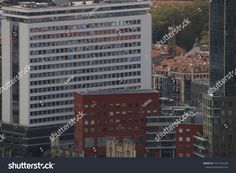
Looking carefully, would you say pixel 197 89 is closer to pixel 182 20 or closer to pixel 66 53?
pixel 66 53

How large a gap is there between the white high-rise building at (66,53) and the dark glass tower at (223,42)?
39.3 ft

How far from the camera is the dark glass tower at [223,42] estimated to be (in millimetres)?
53469

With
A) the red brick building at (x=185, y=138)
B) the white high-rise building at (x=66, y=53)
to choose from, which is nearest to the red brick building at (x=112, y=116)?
the red brick building at (x=185, y=138)

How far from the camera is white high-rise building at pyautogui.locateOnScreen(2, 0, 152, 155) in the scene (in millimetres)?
65500

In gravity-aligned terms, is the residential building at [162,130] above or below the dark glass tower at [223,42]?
below

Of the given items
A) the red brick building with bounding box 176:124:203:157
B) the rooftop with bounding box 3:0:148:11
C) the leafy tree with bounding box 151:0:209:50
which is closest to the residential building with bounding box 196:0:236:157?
the red brick building with bounding box 176:124:203:157

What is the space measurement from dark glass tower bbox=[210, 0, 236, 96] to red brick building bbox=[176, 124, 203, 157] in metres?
2.47

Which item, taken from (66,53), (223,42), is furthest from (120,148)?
(66,53)

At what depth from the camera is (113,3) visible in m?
68.1

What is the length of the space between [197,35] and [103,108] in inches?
1285

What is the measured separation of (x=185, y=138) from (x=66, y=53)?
11741 mm

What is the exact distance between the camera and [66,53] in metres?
66.7

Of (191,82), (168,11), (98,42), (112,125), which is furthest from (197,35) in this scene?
(112,125)

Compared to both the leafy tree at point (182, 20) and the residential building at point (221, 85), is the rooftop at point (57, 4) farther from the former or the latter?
the leafy tree at point (182, 20)
